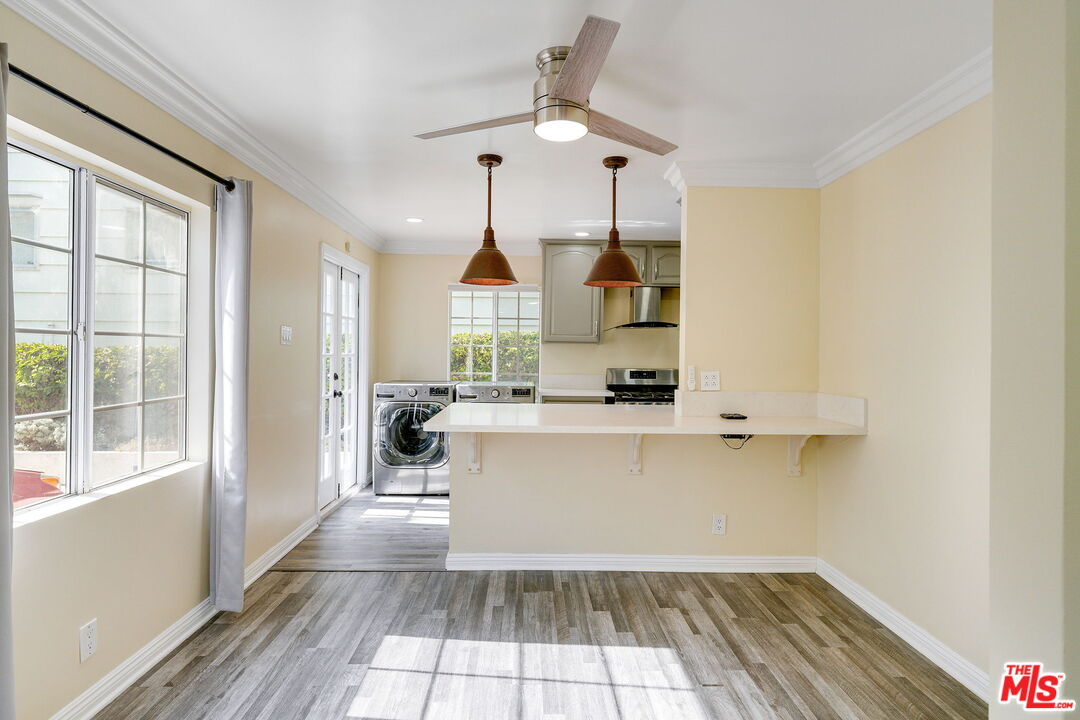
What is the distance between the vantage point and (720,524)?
3373 mm

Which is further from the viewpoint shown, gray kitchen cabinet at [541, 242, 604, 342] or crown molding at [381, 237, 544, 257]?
crown molding at [381, 237, 544, 257]

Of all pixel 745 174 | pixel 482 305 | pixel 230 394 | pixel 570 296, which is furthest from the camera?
pixel 482 305

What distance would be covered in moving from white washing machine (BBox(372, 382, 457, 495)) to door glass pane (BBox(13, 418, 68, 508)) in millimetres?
3027

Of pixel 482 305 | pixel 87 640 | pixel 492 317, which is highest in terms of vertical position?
pixel 482 305

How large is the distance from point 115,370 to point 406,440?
9.56 ft

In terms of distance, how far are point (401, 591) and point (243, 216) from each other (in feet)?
6.50

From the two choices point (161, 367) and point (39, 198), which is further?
point (161, 367)

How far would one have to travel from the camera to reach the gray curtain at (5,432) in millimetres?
1446

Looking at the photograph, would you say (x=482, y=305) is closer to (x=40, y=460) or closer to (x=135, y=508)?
(x=135, y=508)

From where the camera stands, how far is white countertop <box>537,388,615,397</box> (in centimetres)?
504

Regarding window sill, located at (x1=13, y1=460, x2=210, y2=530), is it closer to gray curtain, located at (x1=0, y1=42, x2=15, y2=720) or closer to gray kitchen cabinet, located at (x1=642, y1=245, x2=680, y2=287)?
gray curtain, located at (x1=0, y1=42, x2=15, y2=720)

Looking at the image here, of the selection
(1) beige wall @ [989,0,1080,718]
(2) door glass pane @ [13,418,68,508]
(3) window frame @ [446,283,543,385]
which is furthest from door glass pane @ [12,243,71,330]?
(3) window frame @ [446,283,543,385]

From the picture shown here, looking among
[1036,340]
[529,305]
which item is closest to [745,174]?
[1036,340]

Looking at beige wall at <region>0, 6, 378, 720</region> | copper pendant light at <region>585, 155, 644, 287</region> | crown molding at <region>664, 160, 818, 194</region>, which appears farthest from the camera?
crown molding at <region>664, 160, 818, 194</region>
